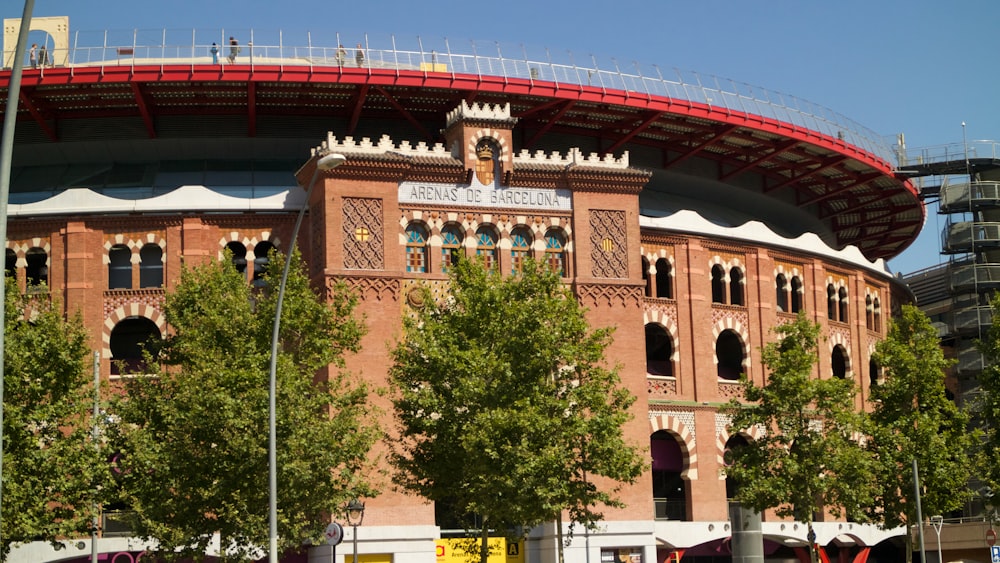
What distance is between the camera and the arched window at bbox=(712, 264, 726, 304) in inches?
2191

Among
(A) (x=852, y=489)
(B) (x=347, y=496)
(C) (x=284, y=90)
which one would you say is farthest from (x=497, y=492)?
(C) (x=284, y=90)

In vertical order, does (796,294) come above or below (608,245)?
below

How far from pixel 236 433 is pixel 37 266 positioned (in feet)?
62.0

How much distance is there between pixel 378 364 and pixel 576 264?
8350 millimetres

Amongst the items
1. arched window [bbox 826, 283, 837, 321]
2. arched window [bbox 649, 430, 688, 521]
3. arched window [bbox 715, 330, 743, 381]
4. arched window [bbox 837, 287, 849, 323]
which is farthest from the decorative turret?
arched window [bbox 837, 287, 849, 323]

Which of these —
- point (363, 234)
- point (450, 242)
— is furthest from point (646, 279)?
point (363, 234)

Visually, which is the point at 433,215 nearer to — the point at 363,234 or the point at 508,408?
the point at 363,234

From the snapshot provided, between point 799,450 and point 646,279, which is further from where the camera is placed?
point 646,279

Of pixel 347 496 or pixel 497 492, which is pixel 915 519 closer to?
pixel 497 492

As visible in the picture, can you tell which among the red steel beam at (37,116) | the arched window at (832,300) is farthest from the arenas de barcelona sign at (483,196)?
the arched window at (832,300)

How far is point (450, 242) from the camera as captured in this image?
158 feet

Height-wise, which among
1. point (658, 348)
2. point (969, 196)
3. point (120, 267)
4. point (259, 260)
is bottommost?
point (658, 348)

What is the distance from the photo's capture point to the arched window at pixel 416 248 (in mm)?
47500

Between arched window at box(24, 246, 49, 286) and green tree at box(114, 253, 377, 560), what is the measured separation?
1334 cm
